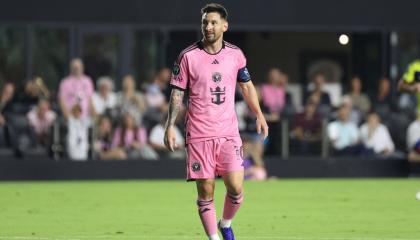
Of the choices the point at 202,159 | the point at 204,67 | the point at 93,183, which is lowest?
the point at 93,183

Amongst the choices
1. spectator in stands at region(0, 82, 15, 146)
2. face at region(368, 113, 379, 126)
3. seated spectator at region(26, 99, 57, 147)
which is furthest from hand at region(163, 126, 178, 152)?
face at region(368, 113, 379, 126)

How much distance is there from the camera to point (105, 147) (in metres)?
21.2

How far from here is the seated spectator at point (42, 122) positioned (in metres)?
21.1

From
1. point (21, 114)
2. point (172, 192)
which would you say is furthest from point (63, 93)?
point (172, 192)

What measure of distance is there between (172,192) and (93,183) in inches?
98.2

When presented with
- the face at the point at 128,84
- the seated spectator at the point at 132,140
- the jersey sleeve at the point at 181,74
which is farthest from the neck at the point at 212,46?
the face at the point at 128,84

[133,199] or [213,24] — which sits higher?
[213,24]

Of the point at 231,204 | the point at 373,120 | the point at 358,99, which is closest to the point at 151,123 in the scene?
the point at 373,120

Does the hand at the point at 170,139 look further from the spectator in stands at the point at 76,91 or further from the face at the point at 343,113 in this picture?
the face at the point at 343,113

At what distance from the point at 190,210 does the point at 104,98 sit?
23.4 ft

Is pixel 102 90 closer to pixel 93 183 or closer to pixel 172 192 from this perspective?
pixel 93 183

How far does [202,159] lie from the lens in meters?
10.2

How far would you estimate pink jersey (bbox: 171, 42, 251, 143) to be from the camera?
1012cm

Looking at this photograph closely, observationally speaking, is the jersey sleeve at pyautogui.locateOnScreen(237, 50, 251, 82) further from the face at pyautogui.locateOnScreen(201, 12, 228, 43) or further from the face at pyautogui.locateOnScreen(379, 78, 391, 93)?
the face at pyautogui.locateOnScreen(379, 78, 391, 93)
